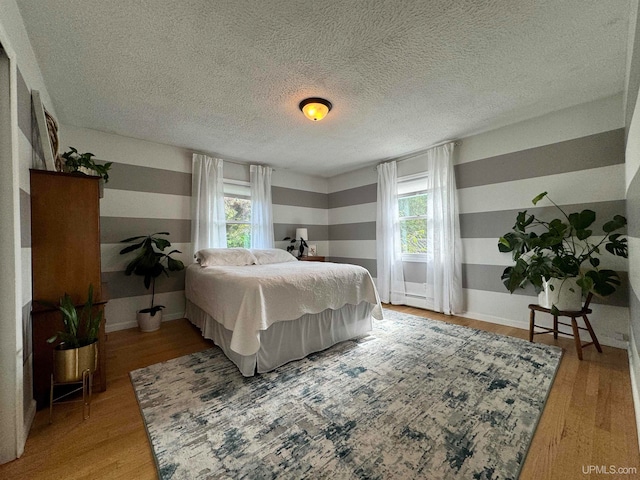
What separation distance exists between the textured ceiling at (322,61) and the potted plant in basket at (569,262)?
49.4 inches

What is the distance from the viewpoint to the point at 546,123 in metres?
2.84

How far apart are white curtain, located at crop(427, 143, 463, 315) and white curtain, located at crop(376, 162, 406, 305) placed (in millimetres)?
564

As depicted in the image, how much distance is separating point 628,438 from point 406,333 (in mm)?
1717

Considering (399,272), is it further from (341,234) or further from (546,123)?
(546,123)

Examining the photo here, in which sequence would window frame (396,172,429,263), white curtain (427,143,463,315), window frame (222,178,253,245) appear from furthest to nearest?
window frame (222,178,253,245) < window frame (396,172,429,263) < white curtain (427,143,463,315)

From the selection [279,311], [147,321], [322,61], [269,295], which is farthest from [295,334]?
[322,61]

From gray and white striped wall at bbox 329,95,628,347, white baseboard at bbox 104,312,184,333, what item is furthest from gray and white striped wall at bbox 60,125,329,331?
gray and white striped wall at bbox 329,95,628,347

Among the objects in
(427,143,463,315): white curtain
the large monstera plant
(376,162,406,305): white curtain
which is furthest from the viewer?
(376,162,406,305): white curtain

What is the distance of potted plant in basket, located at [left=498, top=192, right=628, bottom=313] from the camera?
2.25 m

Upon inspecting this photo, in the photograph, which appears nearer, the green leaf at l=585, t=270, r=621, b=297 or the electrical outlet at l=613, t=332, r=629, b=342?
the green leaf at l=585, t=270, r=621, b=297

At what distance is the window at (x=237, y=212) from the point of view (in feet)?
13.8

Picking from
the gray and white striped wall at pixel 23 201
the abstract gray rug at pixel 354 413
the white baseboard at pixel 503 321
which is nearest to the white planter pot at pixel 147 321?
the abstract gray rug at pixel 354 413

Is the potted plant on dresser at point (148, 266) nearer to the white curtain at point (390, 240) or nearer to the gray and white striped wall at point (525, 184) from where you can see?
Result: the white curtain at point (390, 240)

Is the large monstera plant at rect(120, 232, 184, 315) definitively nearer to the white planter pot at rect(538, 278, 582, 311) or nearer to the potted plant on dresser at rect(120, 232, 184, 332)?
the potted plant on dresser at rect(120, 232, 184, 332)
